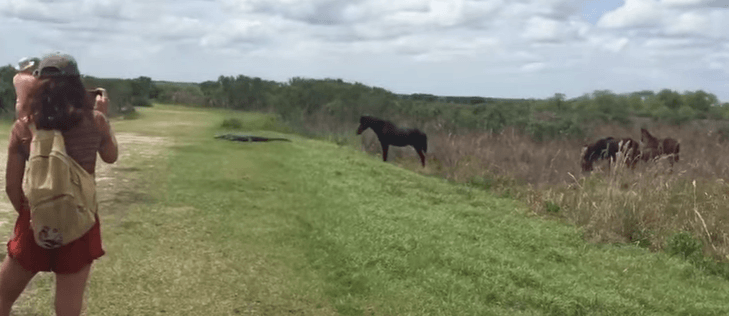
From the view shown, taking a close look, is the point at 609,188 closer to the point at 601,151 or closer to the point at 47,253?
the point at 601,151

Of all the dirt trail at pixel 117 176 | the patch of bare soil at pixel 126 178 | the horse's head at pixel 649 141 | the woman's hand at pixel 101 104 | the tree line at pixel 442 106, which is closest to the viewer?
the woman's hand at pixel 101 104

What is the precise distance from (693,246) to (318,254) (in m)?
4.44

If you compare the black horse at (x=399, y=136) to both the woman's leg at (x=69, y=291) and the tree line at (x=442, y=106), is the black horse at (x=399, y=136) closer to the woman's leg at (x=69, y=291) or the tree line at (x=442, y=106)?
the tree line at (x=442, y=106)

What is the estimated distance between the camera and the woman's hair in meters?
3.04

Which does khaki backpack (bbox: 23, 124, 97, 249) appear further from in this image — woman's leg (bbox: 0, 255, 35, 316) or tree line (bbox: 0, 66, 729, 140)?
tree line (bbox: 0, 66, 729, 140)

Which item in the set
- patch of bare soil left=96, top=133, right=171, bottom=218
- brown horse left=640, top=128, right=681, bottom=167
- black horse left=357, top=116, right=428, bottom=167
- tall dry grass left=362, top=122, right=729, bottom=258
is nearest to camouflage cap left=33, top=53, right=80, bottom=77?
patch of bare soil left=96, top=133, right=171, bottom=218

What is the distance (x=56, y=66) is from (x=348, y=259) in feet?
12.5

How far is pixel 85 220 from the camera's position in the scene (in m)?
3.15

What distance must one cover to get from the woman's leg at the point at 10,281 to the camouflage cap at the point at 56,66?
39.7 inches

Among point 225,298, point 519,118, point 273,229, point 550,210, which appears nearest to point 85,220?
point 225,298

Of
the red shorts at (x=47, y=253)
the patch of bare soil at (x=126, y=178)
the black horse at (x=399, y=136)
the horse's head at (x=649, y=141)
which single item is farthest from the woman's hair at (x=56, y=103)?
the black horse at (x=399, y=136)

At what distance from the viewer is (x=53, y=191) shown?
3004 millimetres

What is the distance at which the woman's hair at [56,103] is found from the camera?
3.04m

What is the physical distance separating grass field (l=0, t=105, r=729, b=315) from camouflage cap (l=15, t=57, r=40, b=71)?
6.55 feet
